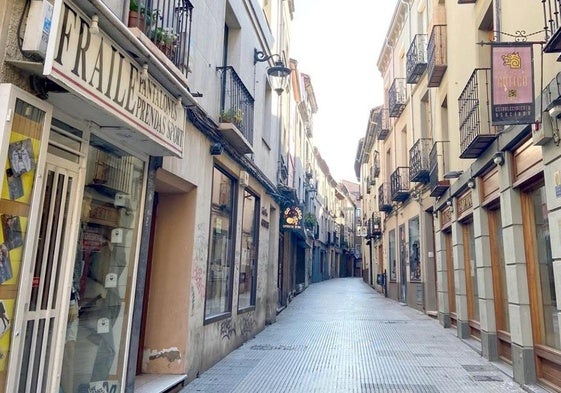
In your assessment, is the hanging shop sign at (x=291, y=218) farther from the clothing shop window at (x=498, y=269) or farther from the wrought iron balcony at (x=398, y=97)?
the clothing shop window at (x=498, y=269)

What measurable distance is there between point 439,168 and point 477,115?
12.1ft

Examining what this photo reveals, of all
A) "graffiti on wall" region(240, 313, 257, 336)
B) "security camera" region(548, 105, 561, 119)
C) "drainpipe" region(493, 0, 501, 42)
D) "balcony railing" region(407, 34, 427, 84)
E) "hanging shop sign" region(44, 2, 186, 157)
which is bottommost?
"graffiti on wall" region(240, 313, 257, 336)

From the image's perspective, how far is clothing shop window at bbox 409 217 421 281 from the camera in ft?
48.0

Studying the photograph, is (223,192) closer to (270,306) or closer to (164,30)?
(164,30)

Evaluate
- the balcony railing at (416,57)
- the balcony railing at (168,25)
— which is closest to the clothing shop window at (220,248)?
the balcony railing at (168,25)

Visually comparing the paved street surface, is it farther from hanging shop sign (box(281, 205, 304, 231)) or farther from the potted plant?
the potted plant

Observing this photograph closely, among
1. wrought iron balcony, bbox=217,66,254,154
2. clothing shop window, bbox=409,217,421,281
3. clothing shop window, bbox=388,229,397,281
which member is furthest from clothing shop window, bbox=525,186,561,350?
clothing shop window, bbox=388,229,397,281

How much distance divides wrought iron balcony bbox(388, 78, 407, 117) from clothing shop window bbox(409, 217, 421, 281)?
437 centimetres

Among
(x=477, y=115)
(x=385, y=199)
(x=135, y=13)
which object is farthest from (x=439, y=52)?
(x=385, y=199)

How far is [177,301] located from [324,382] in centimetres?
227

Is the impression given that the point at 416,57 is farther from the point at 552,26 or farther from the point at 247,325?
the point at 247,325

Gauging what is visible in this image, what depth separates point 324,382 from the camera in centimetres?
588

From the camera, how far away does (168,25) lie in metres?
4.89

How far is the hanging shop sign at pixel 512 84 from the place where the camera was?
5.10 m
